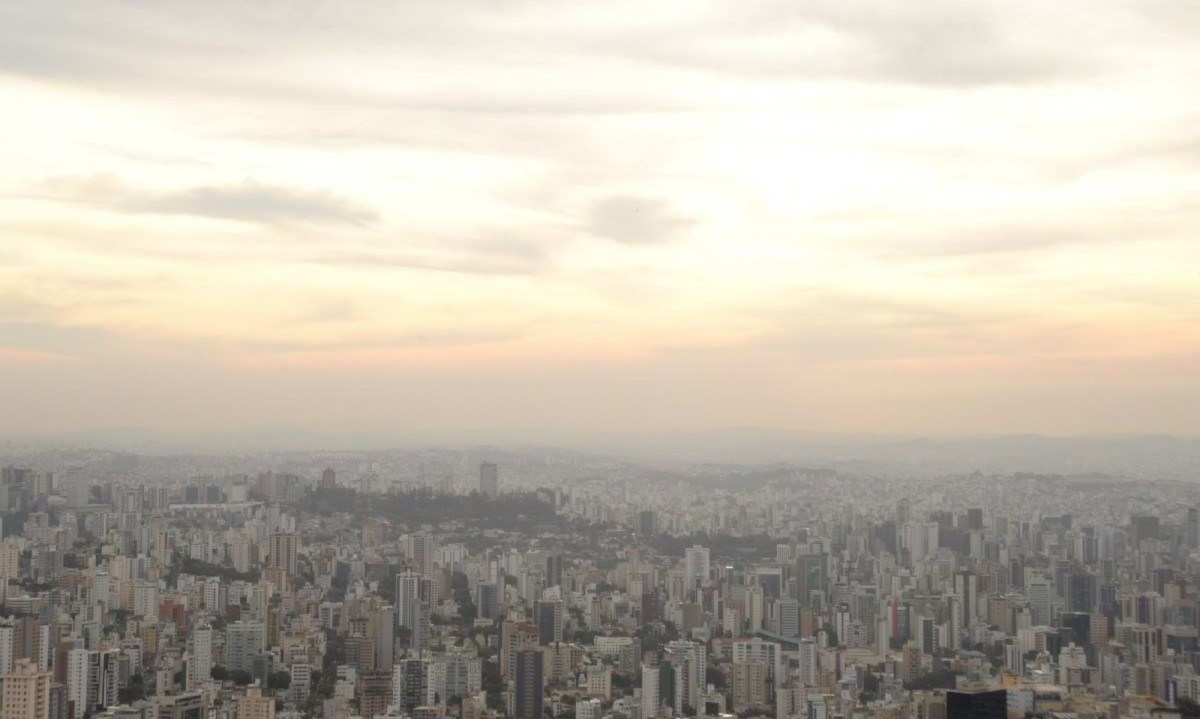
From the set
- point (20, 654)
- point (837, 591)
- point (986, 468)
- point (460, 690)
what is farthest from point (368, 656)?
point (986, 468)

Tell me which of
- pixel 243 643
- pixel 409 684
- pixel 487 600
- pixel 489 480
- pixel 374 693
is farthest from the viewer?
pixel 489 480

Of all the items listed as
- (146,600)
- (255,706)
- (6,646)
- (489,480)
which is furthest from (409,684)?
(489,480)

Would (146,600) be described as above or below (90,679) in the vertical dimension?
above

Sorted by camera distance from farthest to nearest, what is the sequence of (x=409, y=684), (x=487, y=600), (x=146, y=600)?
1. (x=487, y=600)
2. (x=146, y=600)
3. (x=409, y=684)

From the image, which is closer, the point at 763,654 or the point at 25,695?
the point at 25,695

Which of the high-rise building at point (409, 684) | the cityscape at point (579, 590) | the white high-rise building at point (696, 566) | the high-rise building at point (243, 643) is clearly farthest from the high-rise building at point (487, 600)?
the high-rise building at point (409, 684)

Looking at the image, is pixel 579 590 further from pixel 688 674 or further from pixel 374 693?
pixel 374 693
